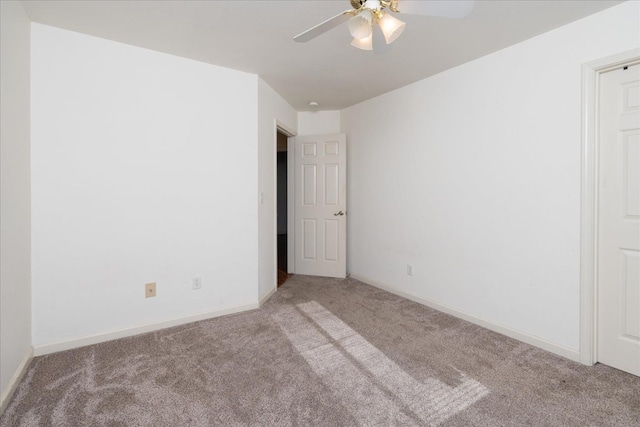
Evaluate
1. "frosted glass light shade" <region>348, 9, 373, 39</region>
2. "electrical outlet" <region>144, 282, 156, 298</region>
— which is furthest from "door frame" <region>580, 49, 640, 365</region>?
"electrical outlet" <region>144, 282, 156, 298</region>

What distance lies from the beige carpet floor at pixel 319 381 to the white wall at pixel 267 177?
78 cm

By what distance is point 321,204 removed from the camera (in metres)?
4.15

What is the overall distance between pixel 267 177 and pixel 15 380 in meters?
2.40

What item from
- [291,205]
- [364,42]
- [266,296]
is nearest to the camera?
[364,42]

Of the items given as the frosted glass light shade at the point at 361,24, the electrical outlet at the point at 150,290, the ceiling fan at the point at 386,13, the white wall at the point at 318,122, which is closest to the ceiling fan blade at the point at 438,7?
the ceiling fan at the point at 386,13

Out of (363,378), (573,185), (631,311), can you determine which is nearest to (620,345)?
(631,311)

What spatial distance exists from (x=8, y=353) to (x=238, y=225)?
172cm

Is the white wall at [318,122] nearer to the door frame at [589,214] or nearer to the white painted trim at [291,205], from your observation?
the white painted trim at [291,205]

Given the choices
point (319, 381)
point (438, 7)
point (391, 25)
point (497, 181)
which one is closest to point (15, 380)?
point (319, 381)

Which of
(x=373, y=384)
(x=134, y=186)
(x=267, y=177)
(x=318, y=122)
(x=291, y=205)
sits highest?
(x=318, y=122)

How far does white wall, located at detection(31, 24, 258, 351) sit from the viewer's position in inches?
86.0

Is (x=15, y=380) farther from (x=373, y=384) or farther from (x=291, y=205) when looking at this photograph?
(x=291, y=205)

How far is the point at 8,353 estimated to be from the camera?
1.76 meters

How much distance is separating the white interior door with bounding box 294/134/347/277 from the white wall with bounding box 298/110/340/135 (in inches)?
9.8
